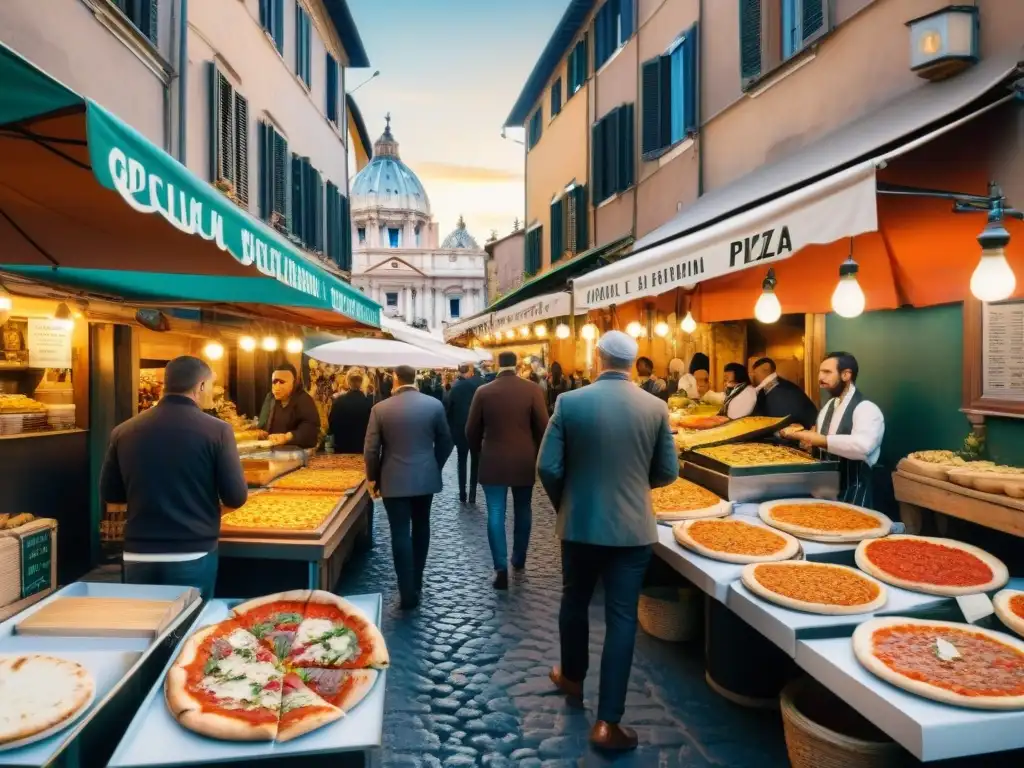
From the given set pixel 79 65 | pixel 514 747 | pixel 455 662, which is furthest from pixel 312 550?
pixel 79 65

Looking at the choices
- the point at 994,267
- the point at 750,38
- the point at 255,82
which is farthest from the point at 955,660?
the point at 255,82

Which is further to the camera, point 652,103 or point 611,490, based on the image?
point 652,103

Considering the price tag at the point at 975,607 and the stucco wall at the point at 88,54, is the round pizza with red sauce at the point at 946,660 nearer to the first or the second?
the price tag at the point at 975,607

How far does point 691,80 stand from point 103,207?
9.15 meters

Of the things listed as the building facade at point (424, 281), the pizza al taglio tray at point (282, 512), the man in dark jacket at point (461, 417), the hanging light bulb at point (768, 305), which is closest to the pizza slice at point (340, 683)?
the pizza al taglio tray at point (282, 512)

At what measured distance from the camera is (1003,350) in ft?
17.1

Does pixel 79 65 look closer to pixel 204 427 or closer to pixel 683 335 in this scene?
pixel 204 427

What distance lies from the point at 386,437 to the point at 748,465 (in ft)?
9.33

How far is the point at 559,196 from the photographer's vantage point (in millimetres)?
18031

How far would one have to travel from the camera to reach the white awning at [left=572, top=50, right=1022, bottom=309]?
3349 millimetres

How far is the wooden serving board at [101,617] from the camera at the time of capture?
2.91m

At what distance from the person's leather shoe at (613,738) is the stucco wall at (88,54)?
6068mm

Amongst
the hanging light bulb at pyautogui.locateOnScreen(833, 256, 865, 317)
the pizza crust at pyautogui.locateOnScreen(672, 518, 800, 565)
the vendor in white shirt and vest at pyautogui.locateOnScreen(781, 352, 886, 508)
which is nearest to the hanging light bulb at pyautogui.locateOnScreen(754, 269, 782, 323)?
the vendor in white shirt and vest at pyautogui.locateOnScreen(781, 352, 886, 508)

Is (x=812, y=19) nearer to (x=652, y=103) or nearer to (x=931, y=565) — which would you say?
(x=652, y=103)
